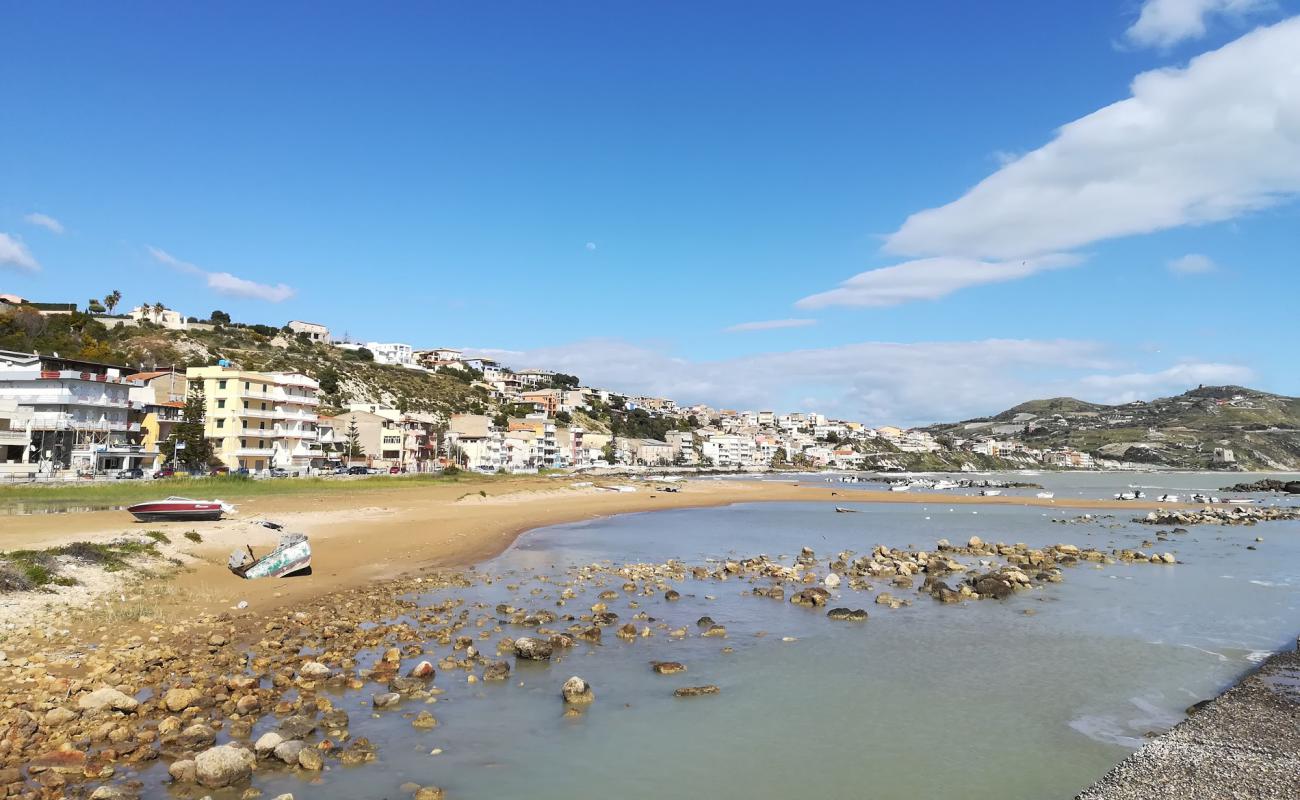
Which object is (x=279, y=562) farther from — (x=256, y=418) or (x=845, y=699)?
(x=256, y=418)

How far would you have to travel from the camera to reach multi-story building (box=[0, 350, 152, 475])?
52.8m

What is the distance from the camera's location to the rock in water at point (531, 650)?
49.4 feet

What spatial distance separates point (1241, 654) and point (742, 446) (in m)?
183

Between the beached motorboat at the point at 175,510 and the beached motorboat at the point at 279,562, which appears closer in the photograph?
the beached motorboat at the point at 279,562

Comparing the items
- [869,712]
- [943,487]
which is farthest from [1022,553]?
[943,487]

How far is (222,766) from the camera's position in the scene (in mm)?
8922

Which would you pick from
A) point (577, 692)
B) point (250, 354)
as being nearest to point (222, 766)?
point (577, 692)

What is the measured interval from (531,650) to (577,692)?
2.46m

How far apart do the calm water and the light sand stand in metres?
4.61

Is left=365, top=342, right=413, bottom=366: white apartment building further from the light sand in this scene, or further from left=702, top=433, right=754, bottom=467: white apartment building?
the light sand

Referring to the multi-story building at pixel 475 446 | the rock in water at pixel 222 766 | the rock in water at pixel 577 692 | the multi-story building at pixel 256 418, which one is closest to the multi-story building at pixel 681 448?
the multi-story building at pixel 475 446

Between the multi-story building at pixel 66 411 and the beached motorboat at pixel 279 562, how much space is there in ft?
126

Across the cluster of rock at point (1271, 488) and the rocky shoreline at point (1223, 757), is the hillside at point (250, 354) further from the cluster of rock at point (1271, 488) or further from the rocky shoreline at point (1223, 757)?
the cluster of rock at point (1271, 488)

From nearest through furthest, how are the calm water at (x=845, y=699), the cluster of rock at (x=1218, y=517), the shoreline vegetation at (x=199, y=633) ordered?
the shoreline vegetation at (x=199, y=633), the calm water at (x=845, y=699), the cluster of rock at (x=1218, y=517)
